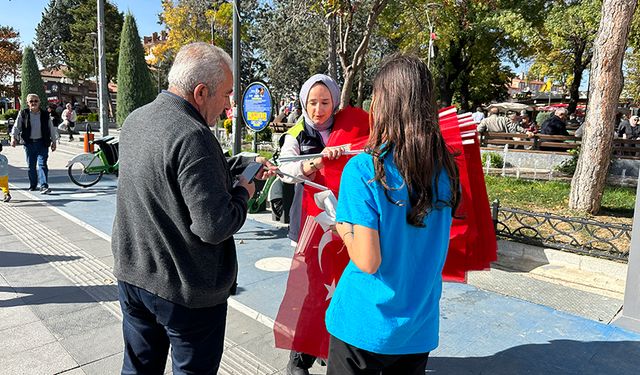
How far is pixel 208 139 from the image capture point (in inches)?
67.1

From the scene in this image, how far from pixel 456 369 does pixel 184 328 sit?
201 cm

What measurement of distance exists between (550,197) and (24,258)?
7.74 metres

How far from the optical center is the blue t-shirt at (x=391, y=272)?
150 cm

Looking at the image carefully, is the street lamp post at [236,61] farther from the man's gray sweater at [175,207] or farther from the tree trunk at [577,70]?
the tree trunk at [577,70]

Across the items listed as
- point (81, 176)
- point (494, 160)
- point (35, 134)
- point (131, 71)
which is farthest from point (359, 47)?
point (131, 71)

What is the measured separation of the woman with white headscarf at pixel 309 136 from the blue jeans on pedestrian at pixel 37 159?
297 inches

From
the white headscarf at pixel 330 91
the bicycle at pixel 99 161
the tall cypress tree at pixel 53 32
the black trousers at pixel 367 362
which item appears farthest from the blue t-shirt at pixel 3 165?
the tall cypress tree at pixel 53 32

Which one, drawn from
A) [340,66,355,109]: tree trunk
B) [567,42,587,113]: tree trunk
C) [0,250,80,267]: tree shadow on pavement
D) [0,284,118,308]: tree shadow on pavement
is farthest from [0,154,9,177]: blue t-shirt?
[567,42,587,113]: tree trunk

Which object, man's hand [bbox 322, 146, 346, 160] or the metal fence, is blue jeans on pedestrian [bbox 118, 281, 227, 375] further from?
the metal fence

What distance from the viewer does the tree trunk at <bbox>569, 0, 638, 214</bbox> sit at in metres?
6.11

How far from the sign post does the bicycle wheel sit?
136 inches

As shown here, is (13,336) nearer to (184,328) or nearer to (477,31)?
(184,328)

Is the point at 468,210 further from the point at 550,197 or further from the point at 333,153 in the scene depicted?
the point at 550,197

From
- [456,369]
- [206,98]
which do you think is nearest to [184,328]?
[206,98]
